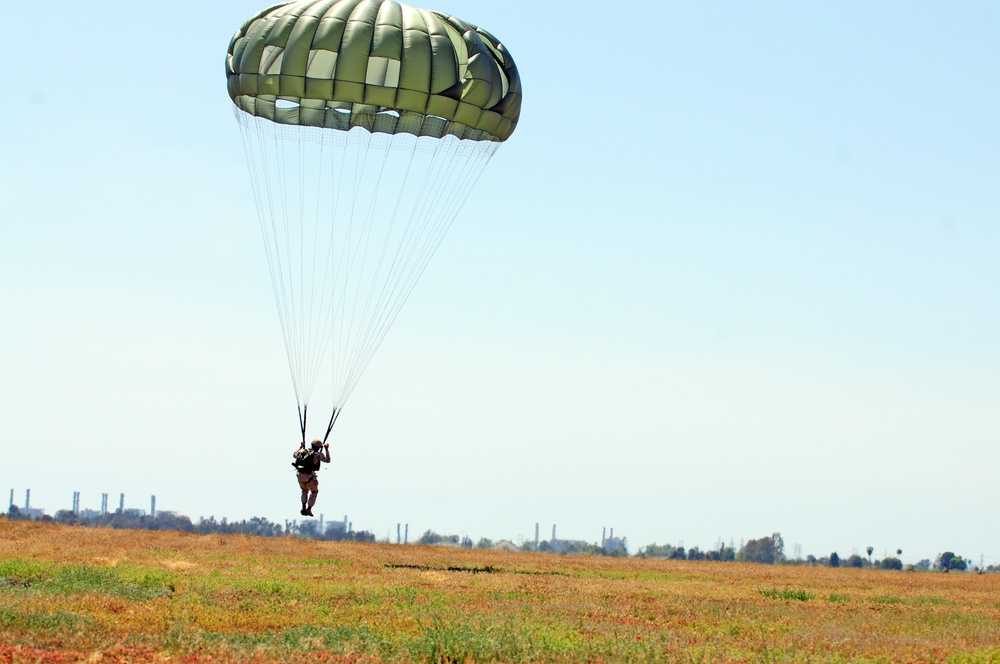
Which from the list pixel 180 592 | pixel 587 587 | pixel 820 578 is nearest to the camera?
pixel 180 592

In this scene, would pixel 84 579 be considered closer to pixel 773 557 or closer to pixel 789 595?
pixel 789 595

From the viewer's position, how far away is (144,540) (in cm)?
3428

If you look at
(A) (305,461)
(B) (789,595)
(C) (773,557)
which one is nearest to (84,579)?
(A) (305,461)

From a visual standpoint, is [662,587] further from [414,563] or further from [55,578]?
[55,578]

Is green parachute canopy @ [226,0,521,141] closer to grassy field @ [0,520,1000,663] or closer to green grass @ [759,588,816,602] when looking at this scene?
grassy field @ [0,520,1000,663]

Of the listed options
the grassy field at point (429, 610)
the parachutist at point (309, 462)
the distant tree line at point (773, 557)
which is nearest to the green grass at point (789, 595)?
the grassy field at point (429, 610)

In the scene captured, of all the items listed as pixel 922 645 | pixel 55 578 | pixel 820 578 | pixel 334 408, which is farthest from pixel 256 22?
pixel 820 578

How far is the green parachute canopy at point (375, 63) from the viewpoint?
26203 millimetres

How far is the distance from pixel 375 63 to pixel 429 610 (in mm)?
12720

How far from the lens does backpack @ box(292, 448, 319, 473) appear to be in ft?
91.9

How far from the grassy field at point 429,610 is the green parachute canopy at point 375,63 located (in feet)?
35.5

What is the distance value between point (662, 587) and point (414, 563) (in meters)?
7.41

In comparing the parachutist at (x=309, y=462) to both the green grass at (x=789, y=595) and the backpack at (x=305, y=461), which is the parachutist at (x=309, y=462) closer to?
the backpack at (x=305, y=461)

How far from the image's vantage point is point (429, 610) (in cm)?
2036
